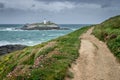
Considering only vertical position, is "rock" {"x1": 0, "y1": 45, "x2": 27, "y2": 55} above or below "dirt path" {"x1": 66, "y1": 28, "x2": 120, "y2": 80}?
below

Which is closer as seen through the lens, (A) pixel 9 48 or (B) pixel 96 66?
(B) pixel 96 66

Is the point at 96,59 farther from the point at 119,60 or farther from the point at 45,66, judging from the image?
the point at 45,66

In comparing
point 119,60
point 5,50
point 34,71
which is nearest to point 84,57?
point 119,60

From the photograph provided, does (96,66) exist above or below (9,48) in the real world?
above

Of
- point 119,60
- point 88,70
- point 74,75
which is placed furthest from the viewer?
point 119,60

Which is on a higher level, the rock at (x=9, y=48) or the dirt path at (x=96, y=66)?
the dirt path at (x=96, y=66)

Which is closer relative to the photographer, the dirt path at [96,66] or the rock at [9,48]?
the dirt path at [96,66]

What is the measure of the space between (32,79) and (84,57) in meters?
10.7

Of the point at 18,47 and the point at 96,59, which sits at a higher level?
the point at 96,59

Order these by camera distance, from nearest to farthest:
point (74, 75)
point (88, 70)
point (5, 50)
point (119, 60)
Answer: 1. point (74, 75)
2. point (88, 70)
3. point (119, 60)
4. point (5, 50)

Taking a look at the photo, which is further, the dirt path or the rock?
the rock

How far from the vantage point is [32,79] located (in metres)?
22.8

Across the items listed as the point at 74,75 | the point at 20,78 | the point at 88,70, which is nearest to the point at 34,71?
the point at 20,78

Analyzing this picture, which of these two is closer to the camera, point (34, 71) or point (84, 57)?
point (34, 71)
